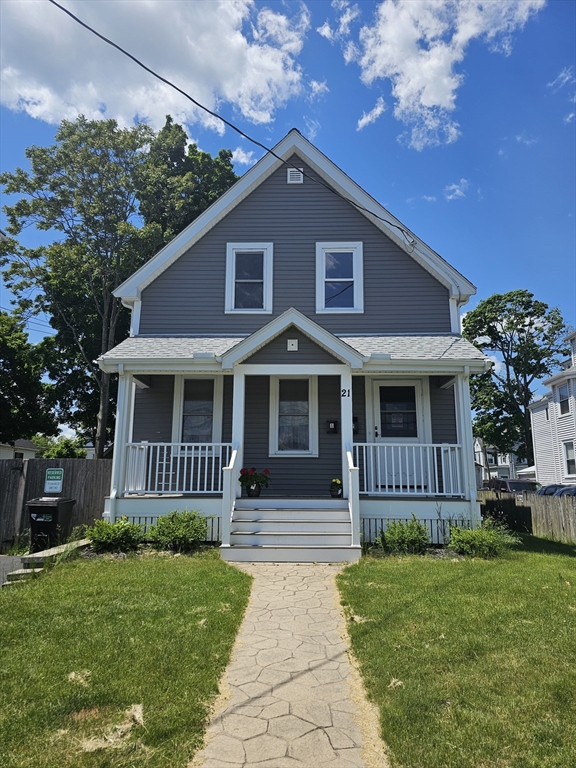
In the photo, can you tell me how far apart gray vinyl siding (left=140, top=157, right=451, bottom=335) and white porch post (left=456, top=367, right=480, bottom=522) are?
1.95 metres

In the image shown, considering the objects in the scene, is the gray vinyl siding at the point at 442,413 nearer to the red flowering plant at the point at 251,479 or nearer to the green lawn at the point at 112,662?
the red flowering plant at the point at 251,479

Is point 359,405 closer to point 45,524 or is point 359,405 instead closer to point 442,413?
point 442,413

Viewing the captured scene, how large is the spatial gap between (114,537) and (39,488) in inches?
105

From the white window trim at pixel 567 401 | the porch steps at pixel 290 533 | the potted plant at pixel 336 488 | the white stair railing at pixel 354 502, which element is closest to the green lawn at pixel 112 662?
the porch steps at pixel 290 533

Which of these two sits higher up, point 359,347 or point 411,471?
point 359,347

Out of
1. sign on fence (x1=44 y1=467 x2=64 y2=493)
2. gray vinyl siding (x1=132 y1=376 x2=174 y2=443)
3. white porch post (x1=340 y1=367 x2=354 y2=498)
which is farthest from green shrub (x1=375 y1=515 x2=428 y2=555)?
sign on fence (x1=44 y1=467 x2=64 y2=493)

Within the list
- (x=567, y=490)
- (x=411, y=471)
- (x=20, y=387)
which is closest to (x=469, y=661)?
(x=411, y=471)

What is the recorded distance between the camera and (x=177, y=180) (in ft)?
73.9

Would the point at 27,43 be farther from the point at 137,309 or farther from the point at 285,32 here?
the point at 137,309

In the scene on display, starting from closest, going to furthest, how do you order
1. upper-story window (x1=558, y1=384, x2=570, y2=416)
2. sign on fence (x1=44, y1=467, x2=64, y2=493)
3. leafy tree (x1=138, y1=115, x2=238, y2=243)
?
1. sign on fence (x1=44, y1=467, x2=64, y2=493)
2. leafy tree (x1=138, y1=115, x2=238, y2=243)
3. upper-story window (x1=558, y1=384, x2=570, y2=416)

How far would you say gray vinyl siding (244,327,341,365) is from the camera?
8820 millimetres

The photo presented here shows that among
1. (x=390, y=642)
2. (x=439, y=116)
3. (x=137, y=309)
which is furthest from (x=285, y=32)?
(x=390, y=642)

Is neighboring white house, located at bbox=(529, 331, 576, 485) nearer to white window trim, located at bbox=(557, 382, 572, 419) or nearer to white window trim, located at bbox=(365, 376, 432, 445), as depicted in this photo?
white window trim, located at bbox=(557, 382, 572, 419)

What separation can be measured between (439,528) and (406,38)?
842cm
